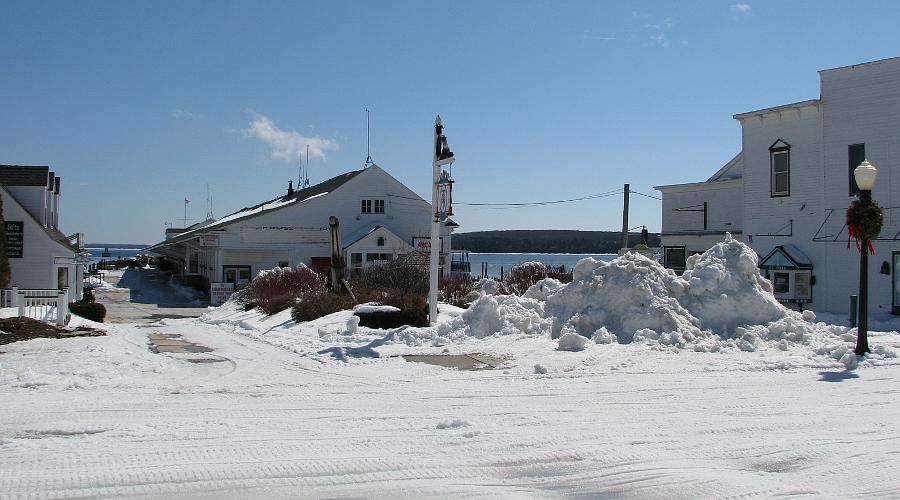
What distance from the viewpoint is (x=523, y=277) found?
101 ft

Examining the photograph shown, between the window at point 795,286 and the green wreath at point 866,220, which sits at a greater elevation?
the green wreath at point 866,220

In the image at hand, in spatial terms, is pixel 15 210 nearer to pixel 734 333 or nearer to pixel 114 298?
pixel 114 298

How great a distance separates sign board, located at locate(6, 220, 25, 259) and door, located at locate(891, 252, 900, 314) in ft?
93.8

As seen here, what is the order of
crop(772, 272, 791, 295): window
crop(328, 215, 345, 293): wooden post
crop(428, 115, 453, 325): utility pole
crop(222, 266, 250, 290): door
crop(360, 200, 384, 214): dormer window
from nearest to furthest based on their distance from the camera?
crop(428, 115, 453, 325): utility pole, crop(328, 215, 345, 293): wooden post, crop(772, 272, 791, 295): window, crop(222, 266, 250, 290): door, crop(360, 200, 384, 214): dormer window

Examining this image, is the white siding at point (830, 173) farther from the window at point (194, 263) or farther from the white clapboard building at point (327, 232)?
the window at point (194, 263)

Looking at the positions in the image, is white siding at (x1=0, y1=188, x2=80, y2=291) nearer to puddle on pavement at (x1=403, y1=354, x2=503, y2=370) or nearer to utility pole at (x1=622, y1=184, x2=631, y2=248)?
puddle on pavement at (x1=403, y1=354, x2=503, y2=370)

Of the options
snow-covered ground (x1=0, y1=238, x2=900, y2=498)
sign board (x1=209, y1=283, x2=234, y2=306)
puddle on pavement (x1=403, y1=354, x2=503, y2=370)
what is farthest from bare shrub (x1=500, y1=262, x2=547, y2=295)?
puddle on pavement (x1=403, y1=354, x2=503, y2=370)

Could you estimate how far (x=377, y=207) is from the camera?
45406 millimetres

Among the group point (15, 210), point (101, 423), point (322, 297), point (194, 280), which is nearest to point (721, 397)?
point (101, 423)

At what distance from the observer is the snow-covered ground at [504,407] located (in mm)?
5965

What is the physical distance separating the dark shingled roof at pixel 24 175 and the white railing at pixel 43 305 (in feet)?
25.4

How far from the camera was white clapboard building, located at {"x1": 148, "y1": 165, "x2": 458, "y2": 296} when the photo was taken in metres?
42.3

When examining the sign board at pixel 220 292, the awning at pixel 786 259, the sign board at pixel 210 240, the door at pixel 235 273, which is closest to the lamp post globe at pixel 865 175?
the awning at pixel 786 259

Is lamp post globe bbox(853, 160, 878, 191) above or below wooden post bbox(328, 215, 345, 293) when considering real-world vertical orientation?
above
